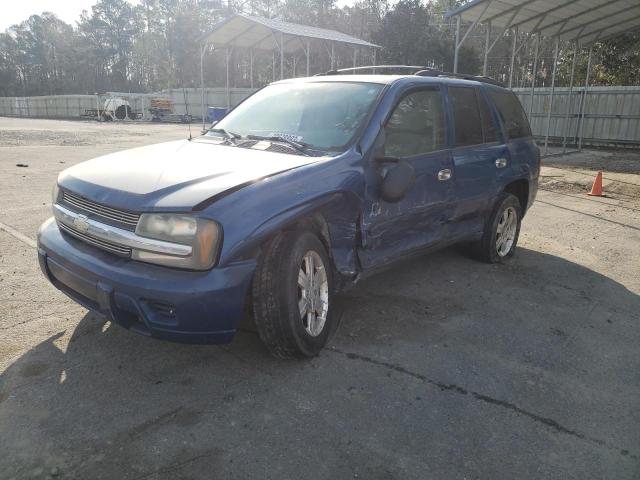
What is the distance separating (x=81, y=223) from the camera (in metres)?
3.03

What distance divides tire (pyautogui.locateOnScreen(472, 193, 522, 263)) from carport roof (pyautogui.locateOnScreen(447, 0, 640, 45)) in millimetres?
7928

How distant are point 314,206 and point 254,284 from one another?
58 cm

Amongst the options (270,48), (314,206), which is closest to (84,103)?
(270,48)

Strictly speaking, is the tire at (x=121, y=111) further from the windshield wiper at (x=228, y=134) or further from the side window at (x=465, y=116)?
the side window at (x=465, y=116)

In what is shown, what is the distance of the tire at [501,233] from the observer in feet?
17.1

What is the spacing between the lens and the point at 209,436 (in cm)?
252

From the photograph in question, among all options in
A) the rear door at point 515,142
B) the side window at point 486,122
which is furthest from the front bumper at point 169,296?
the rear door at point 515,142

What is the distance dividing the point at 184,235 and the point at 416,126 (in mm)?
2171

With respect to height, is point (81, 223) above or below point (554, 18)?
below

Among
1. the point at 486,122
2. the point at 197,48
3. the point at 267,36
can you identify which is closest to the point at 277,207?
the point at 486,122

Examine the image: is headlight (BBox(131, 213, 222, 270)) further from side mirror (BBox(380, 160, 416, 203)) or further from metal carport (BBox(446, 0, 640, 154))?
metal carport (BBox(446, 0, 640, 154))

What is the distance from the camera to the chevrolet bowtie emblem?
3.00m

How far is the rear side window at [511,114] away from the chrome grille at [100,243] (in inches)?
153

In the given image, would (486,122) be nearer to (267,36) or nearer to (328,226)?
(328,226)
